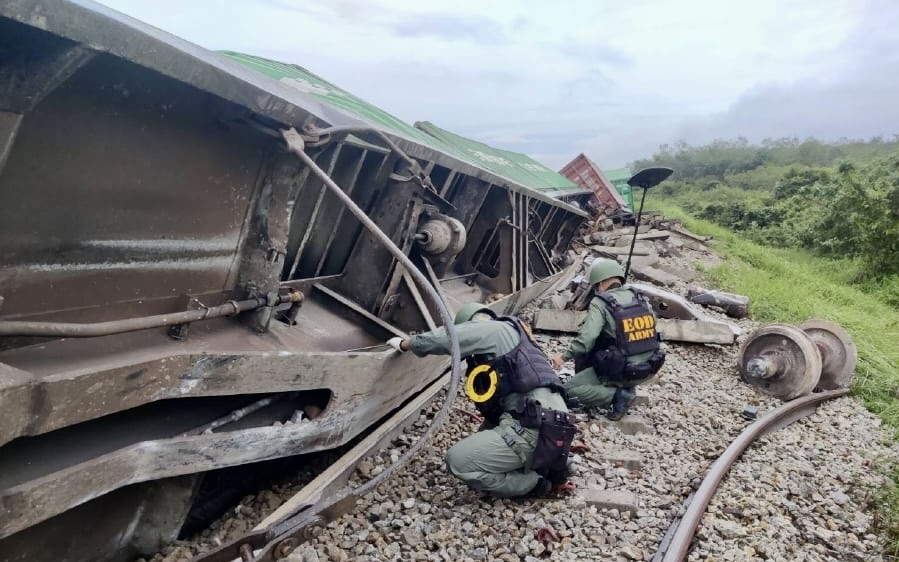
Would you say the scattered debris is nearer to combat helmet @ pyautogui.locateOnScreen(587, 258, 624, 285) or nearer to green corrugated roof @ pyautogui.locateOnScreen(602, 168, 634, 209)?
combat helmet @ pyautogui.locateOnScreen(587, 258, 624, 285)

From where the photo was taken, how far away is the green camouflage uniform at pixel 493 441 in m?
3.34

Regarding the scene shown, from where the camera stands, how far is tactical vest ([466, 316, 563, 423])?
3.46 m

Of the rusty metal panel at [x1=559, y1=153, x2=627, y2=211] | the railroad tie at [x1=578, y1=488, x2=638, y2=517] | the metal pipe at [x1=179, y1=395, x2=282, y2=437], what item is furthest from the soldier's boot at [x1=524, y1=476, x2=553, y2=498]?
the rusty metal panel at [x1=559, y1=153, x2=627, y2=211]

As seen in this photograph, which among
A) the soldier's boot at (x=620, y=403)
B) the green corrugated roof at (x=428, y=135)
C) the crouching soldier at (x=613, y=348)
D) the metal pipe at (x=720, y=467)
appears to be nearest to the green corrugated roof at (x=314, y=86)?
the green corrugated roof at (x=428, y=135)

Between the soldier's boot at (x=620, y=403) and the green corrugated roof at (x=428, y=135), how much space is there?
233 centimetres

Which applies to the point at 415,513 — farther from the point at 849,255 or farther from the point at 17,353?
the point at 849,255

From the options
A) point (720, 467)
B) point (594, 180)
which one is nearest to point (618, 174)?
point (594, 180)

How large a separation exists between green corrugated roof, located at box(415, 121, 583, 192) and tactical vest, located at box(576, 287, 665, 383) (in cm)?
476

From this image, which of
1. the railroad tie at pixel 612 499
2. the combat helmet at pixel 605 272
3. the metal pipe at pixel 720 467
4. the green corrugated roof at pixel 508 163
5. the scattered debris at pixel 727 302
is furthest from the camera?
the green corrugated roof at pixel 508 163

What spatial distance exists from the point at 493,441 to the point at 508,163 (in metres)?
11.3

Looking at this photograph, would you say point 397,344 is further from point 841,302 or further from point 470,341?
point 841,302

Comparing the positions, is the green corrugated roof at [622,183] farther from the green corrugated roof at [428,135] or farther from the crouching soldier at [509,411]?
the crouching soldier at [509,411]

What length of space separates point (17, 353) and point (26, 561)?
78cm

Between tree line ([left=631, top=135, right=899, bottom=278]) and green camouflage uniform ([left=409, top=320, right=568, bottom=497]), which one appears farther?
tree line ([left=631, top=135, right=899, bottom=278])
